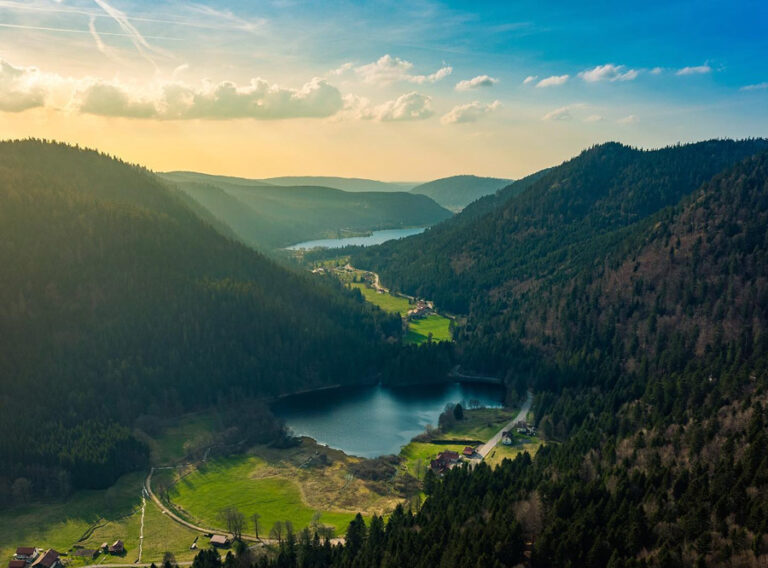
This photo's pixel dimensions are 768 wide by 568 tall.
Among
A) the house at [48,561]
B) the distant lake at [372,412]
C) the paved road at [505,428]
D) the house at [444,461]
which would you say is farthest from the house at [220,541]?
the paved road at [505,428]

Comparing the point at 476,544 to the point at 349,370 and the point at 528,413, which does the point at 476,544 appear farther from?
the point at 349,370

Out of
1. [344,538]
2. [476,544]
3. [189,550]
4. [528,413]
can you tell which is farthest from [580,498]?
[528,413]

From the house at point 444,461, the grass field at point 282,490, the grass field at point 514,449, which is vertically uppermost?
the grass field at point 514,449

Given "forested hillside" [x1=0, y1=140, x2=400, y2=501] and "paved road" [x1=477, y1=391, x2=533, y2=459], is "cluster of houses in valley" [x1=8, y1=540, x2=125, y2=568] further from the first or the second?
"paved road" [x1=477, y1=391, x2=533, y2=459]

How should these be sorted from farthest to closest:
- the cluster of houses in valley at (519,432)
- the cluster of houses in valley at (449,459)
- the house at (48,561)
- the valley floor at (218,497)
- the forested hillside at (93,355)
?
the cluster of houses in valley at (519,432) → the forested hillside at (93,355) → the cluster of houses in valley at (449,459) → the valley floor at (218,497) → the house at (48,561)

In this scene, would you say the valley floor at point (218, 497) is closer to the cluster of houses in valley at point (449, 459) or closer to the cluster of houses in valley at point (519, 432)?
the cluster of houses in valley at point (519, 432)
